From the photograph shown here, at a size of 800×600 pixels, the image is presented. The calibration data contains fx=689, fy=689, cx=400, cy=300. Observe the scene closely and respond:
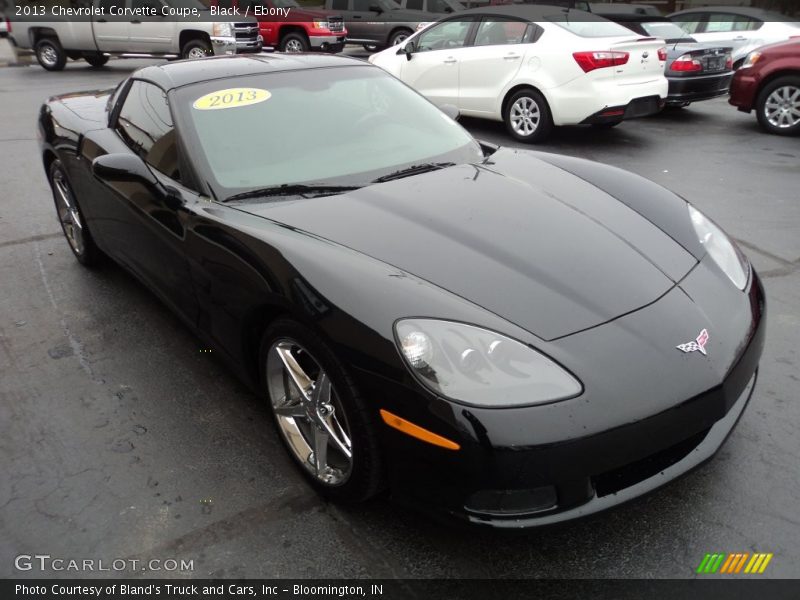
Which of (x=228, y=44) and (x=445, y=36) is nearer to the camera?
(x=445, y=36)

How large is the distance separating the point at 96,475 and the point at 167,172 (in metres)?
Result: 1.35

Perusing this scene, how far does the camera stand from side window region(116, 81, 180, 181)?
3162mm

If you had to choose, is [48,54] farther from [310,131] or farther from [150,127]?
[310,131]

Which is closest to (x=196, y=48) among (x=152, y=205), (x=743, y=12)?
(x=743, y=12)

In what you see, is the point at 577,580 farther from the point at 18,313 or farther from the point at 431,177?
the point at 18,313

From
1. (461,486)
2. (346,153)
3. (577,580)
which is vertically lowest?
(577,580)

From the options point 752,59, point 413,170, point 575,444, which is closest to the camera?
point 575,444

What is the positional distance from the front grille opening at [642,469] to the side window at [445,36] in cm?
738

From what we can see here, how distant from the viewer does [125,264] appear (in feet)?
12.7

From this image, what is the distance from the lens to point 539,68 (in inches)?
307

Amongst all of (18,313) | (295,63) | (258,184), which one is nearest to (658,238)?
A: (258,184)

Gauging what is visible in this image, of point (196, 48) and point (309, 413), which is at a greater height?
point (309, 413)

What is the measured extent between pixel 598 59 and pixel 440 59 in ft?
6.88

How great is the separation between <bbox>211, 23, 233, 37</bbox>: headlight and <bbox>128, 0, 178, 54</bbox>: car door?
86 centimetres
